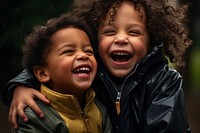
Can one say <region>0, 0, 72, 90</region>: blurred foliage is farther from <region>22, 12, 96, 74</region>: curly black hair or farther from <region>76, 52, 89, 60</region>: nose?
<region>76, 52, 89, 60</region>: nose

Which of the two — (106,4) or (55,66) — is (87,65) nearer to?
(55,66)

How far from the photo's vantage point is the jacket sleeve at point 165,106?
3508 mm

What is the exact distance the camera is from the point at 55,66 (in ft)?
11.8

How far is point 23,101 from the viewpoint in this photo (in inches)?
144

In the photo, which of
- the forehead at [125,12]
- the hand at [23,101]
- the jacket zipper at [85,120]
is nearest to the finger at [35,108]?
the hand at [23,101]

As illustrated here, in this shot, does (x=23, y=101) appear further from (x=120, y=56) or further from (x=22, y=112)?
(x=120, y=56)

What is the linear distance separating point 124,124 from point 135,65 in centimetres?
42

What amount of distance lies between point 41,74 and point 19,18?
14.2 feet

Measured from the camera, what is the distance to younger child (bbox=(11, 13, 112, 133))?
347cm

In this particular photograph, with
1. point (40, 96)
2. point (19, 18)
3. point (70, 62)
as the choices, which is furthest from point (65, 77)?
point (19, 18)

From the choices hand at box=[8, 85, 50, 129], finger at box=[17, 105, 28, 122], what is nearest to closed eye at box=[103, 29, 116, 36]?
hand at box=[8, 85, 50, 129]

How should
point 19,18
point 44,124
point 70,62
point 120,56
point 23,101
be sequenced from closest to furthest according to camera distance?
1. point 44,124
2. point 70,62
3. point 23,101
4. point 120,56
5. point 19,18

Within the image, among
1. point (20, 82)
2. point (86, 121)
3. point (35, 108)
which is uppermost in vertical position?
point (20, 82)

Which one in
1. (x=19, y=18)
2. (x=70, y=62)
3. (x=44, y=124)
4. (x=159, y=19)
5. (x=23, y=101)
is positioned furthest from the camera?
(x=19, y=18)
